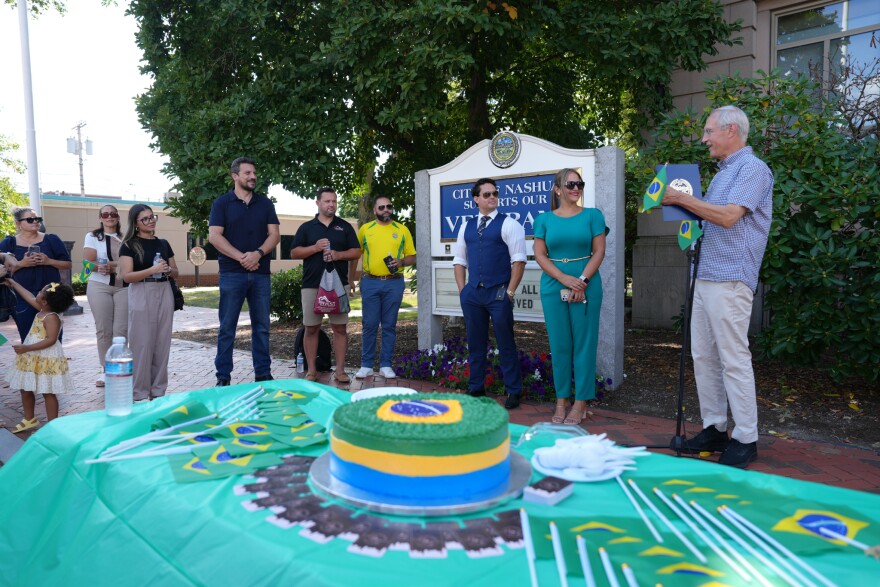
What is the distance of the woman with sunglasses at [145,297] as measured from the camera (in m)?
5.19

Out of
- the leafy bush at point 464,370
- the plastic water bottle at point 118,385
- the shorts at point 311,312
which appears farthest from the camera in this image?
the shorts at point 311,312

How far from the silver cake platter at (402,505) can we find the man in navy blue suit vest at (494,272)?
367cm

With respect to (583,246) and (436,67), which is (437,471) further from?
(436,67)

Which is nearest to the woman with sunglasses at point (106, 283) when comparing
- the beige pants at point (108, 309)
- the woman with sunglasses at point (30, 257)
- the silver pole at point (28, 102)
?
the beige pants at point (108, 309)

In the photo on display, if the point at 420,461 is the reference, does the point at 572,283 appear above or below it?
above

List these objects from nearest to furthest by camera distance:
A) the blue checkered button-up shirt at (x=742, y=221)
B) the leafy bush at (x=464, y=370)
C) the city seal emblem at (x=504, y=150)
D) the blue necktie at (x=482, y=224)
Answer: the blue checkered button-up shirt at (x=742, y=221) → the blue necktie at (x=482, y=224) → the leafy bush at (x=464, y=370) → the city seal emblem at (x=504, y=150)

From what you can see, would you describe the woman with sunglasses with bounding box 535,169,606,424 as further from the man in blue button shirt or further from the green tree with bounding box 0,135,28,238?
the green tree with bounding box 0,135,28,238

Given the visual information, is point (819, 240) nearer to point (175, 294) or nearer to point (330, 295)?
point (330, 295)

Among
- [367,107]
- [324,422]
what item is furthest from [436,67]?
[324,422]

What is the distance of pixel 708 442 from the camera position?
3736 mm

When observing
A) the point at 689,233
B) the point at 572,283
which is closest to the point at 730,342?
the point at 689,233

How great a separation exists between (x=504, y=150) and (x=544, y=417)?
292cm

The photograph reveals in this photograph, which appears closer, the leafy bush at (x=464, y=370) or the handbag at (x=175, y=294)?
the handbag at (x=175, y=294)

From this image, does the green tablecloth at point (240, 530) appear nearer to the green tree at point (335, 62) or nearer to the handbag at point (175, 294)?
the handbag at point (175, 294)
